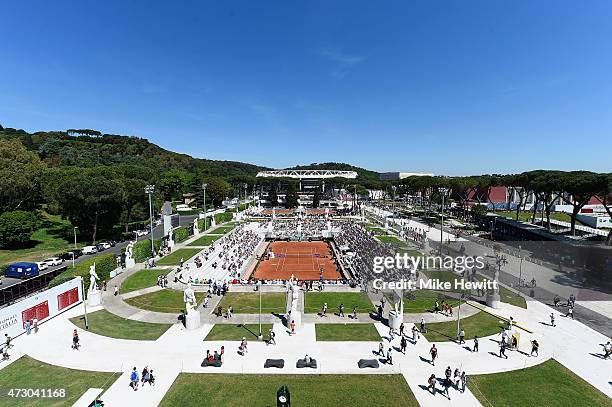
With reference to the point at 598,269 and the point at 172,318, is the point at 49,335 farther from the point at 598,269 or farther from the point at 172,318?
the point at 598,269

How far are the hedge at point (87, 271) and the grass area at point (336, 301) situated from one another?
18397mm

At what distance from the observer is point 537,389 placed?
52.6ft

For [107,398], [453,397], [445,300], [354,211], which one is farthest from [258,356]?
[354,211]

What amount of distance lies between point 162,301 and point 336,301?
45.4 feet

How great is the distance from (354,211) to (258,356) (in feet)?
255

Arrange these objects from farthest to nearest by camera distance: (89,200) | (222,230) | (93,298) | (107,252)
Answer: (222,230) < (89,200) < (107,252) < (93,298)

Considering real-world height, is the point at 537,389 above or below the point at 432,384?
below

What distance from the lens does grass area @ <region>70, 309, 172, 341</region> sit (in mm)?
21141

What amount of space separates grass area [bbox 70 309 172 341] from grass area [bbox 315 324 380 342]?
10105 mm

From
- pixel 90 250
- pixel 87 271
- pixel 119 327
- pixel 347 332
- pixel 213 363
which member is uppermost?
pixel 87 271

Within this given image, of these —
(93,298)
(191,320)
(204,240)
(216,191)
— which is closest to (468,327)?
(191,320)

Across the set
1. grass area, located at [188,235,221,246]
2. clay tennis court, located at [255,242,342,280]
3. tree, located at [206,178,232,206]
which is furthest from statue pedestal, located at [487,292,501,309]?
tree, located at [206,178,232,206]

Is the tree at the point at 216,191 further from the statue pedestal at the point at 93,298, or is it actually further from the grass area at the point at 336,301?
the grass area at the point at 336,301

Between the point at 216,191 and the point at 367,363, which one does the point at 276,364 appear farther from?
the point at 216,191
